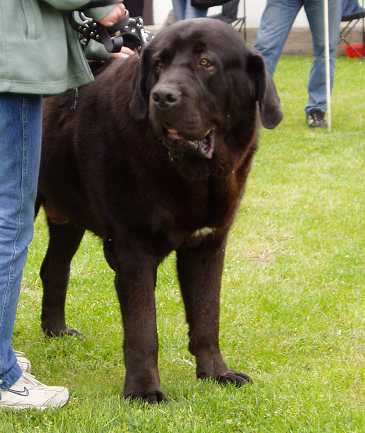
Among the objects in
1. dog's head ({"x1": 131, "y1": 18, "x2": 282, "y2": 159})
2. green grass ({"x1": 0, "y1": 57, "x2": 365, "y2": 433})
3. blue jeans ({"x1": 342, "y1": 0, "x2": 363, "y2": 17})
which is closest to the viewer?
dog's head ({"x1": 131, "y1": 18, "x2": 282, "y2": 159})

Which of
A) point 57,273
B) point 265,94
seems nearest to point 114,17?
point 265,94

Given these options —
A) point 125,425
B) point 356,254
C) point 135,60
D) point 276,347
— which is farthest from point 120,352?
point 356,254

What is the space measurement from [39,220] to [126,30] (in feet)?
9.97

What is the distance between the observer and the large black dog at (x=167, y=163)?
3297mm

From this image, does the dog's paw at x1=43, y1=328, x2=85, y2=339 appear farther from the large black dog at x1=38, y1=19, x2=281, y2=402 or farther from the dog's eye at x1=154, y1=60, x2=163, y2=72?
the dog's eye at x1=154, y1=60, x2=163, y2=72

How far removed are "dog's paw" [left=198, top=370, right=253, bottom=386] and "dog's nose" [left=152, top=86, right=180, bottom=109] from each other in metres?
1.23

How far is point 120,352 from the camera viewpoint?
14.1 feet

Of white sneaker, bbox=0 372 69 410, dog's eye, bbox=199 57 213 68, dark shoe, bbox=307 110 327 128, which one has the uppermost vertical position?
dog's eye, bbox=199 57 213 68

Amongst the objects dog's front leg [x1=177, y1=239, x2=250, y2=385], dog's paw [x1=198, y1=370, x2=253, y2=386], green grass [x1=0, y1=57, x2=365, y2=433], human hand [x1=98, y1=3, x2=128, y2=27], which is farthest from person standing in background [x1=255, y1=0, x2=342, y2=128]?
human hand [x1=98, y1=3, x2=128, y2=27]

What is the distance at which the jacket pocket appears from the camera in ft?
9.80

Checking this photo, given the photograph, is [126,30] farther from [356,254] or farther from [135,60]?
[356,254]

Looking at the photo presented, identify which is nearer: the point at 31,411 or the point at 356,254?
the point at 31,411

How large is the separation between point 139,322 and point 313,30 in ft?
20.5

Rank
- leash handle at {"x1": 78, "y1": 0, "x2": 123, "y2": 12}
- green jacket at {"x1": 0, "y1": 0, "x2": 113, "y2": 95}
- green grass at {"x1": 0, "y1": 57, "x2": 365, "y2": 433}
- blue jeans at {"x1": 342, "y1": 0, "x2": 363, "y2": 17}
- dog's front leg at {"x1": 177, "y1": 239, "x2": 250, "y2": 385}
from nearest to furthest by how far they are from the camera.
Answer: green jacket at {"x1": 0, "y1": 0, "x2": 113, "y2": 95} < leash handle at {"x1": 78, "y1": 0, "x2": 123, "y2": 12} < green grass at {"x1": 0, "y1": 57, "x2": 365, "y2": 433} < dog's front leg at {"x1": 177, "y1": 239, "x2": 250, "y2": 385} < blue jeans at {"x1": 342, "y1": 0, "x2": 363, "y2": 17}
